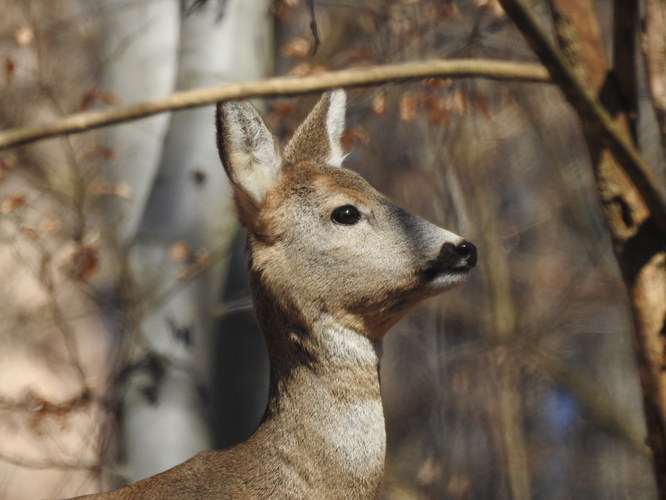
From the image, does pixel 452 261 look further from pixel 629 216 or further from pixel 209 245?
pixel 209 245

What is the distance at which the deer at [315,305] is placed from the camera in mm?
3973

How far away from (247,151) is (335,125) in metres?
0.85

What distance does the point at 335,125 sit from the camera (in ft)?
16.5

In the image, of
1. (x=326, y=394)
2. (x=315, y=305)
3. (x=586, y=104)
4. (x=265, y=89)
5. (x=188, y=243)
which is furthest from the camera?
(x=188, y=243)

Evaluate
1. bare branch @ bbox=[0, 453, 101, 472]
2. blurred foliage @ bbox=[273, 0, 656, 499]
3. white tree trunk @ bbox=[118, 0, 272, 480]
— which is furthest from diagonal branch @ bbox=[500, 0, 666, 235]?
bare branch @ bbox=[0, 453, 101, 472]

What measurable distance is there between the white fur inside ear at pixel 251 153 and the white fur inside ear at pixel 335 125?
0.57 m

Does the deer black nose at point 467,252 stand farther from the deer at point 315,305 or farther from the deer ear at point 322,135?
the deer ear at point 322,135

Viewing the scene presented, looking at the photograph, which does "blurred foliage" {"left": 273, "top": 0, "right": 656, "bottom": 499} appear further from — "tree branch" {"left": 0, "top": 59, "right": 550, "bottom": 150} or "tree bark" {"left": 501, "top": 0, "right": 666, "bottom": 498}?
"tree branch" {"left": 0, "top": 59, "right": 550, "bottom": 150}

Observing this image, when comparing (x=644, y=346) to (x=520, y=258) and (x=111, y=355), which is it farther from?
(x=520, y=258)

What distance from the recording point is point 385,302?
13.6 feet

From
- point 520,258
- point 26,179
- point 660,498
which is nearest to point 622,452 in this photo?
point 520,258

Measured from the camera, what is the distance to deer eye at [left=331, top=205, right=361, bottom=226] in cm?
429

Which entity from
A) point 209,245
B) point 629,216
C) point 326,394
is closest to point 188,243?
point 209,245

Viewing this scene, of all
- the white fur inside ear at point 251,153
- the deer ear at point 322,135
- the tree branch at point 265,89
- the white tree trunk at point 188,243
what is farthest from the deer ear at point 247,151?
the white tree trunk at point 188,243
